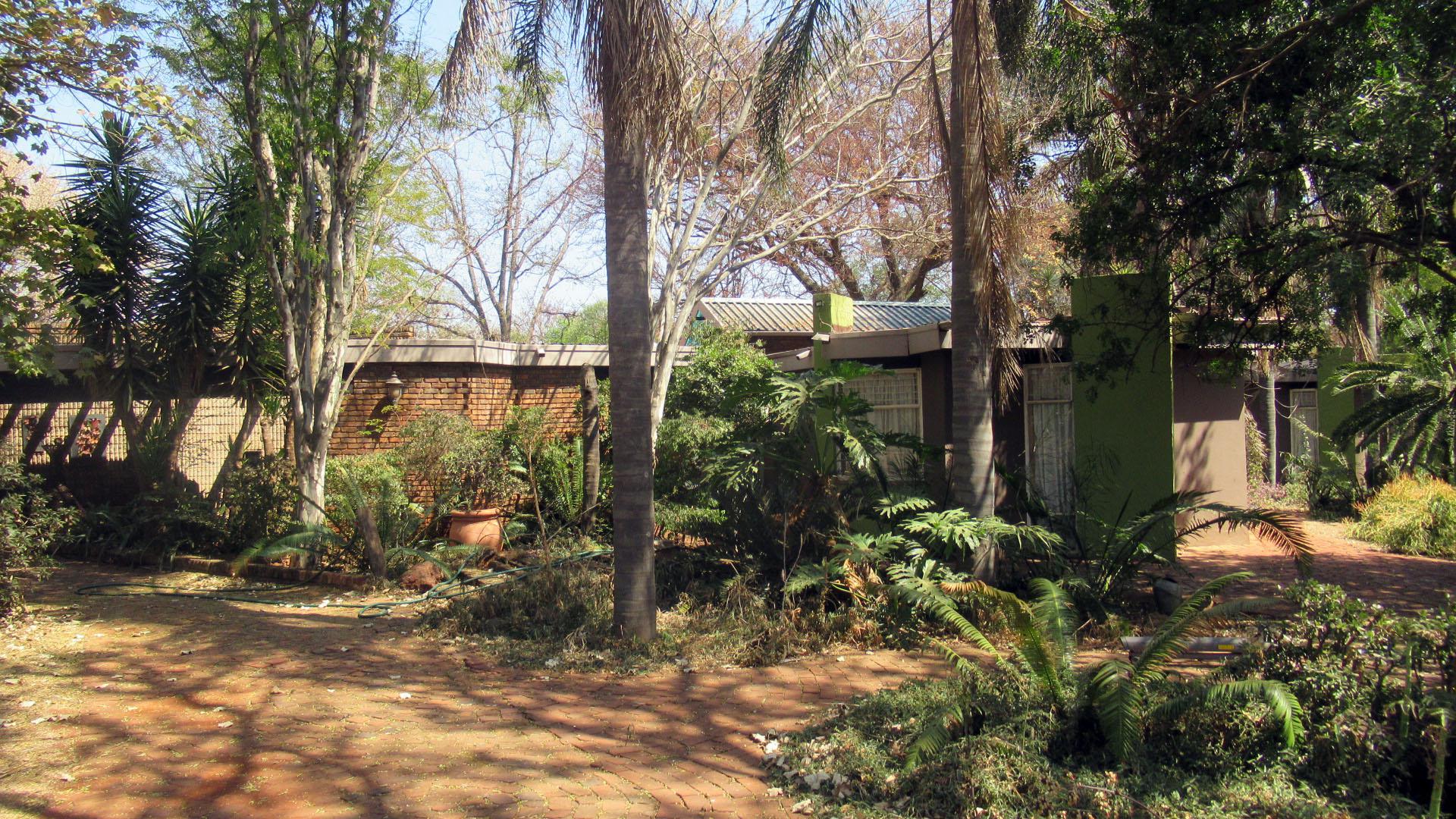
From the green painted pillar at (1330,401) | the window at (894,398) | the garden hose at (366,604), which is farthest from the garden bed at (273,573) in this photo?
the green painted pillar at (1330,401)

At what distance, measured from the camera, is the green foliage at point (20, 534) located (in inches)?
315

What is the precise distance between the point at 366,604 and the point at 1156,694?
7061 millimetres

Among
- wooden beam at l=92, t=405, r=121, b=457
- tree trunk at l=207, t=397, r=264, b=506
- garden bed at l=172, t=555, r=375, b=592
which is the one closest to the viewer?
garden bed at l=172, t=555, r=375, b=592

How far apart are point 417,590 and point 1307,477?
13.6 m

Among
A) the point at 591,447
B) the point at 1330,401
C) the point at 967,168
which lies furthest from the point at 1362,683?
the point at 1330,401

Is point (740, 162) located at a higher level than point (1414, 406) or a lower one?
higher

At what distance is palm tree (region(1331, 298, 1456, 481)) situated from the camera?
11680 mm

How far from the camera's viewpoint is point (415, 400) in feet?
44.1

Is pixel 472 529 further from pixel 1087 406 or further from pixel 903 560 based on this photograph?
pixel 1087 406

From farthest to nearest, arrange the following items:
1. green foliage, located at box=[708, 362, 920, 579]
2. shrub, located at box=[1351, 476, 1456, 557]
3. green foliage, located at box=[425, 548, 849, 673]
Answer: shrub, located at box=[1351, 476, 1456, 557], green foliage, located at box=[708, 362, 920, 579], green foliage, located at box=[425, 548, 849, 673]

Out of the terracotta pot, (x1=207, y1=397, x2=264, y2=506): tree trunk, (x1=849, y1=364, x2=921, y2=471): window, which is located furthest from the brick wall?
(x1=849, y1=364, x2=921, y2=471): window

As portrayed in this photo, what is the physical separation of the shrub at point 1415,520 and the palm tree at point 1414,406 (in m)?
0.53

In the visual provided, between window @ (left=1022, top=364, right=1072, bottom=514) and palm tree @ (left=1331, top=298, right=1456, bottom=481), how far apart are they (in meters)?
3.88

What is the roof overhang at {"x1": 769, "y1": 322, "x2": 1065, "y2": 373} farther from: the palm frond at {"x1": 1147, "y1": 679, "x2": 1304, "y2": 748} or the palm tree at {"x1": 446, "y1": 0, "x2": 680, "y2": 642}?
the palm frond at {"x1": 1147, "y1": 679, "x2": 1304, "y2": 748}
